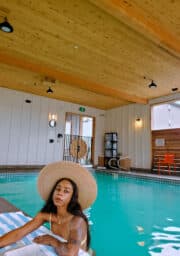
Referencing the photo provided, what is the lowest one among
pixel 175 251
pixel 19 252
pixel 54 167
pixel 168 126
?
pixel 175 251

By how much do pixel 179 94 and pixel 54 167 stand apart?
678cm

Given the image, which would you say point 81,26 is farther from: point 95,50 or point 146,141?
point 146,141

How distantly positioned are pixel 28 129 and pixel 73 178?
665cm

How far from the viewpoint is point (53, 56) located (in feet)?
14.7

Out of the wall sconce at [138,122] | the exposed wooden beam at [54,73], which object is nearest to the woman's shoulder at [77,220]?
the exposed wooden beam at [54,73]

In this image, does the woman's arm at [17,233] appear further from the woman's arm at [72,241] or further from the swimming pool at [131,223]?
the swimming pool at [131,223]

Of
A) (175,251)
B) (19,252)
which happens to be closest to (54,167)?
(19,252)

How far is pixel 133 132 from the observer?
8.20m

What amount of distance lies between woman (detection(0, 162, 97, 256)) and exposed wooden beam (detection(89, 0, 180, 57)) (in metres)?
2.45

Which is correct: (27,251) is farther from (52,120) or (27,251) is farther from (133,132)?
(133,132)

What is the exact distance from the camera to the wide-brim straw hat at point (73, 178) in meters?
1.17

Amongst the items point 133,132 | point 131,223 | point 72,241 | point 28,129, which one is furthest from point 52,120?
point 72,241

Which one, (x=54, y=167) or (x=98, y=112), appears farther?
(x=98, y=112)

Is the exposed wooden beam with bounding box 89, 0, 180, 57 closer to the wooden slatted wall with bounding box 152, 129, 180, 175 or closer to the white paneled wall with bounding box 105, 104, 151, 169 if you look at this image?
the wooden slatted wall with bounding box 152, 129, 180, 175
